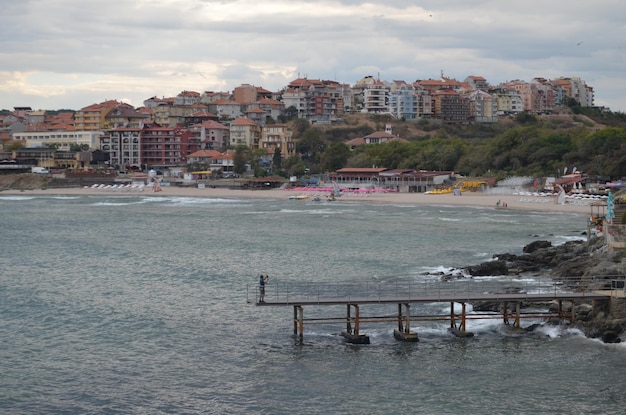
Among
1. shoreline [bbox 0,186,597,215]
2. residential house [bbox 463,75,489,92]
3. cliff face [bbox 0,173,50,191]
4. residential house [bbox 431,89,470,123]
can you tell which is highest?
residential house [bbox 463,75,489,92]

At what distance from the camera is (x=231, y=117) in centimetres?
13100

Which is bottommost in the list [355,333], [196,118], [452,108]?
[355,333]

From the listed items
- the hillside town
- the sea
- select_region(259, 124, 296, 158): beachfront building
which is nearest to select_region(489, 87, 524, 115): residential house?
the hillside town

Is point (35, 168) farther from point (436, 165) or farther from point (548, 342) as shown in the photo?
point (548, 342)

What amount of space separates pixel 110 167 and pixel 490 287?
3516 inches

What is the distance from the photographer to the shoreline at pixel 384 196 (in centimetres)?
6625

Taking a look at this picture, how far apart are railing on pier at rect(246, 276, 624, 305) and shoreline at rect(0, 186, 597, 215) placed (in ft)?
111

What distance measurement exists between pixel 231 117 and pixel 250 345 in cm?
10877

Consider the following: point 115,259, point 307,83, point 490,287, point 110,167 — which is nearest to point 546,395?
point 490,287

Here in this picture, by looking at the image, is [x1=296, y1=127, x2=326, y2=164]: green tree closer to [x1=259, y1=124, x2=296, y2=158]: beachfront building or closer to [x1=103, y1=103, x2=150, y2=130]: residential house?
[x1=259, y1=124, x2=296, y2=158]: beachfront building

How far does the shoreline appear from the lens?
66.2m

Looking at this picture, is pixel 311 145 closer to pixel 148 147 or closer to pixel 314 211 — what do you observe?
pixel 148 147

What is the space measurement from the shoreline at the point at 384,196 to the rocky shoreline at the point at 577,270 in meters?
26.3

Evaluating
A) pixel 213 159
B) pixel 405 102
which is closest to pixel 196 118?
pixel 213 159
